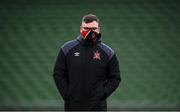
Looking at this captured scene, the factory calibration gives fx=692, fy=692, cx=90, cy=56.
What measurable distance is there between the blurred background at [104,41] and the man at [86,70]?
2.81 m

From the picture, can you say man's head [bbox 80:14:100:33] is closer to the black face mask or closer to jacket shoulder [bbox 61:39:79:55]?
the black face mask

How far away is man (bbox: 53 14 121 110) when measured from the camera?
5914mm

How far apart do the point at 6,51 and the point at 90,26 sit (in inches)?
127

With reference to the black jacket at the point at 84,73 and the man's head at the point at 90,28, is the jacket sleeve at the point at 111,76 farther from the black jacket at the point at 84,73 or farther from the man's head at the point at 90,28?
the man's head at the point at 90,28

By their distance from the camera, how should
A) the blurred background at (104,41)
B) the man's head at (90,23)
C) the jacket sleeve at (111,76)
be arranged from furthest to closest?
the blurred background at (104,41), the jacket sleeve at (111,76), the man's head at (90,23)

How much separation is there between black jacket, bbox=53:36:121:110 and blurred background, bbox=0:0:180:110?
9.22ft

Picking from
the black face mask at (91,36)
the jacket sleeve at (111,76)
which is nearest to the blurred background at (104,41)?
the jacket sleeve at (111,76)

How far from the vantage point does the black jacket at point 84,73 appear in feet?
19.4

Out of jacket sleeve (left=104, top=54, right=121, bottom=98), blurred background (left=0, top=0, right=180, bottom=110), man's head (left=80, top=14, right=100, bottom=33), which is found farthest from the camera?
blurred background (left=0, top=0, right=180, bottom=110)

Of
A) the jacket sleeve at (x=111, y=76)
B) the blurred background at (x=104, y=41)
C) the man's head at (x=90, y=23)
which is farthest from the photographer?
the blurred background at (x=104, y=41)

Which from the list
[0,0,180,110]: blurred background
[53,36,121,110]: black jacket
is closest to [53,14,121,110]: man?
[53,36,121,110]: black jacket

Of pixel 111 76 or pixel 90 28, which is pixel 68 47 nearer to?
pixel 90 28

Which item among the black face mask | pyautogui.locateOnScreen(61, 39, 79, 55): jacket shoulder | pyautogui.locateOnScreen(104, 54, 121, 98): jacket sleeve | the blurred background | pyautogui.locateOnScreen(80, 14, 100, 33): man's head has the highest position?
pyautogui.locateOnScreen(80, 14, 100, 33): man's head

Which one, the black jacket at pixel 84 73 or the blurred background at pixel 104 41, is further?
the blurred background at pixel 104 41
